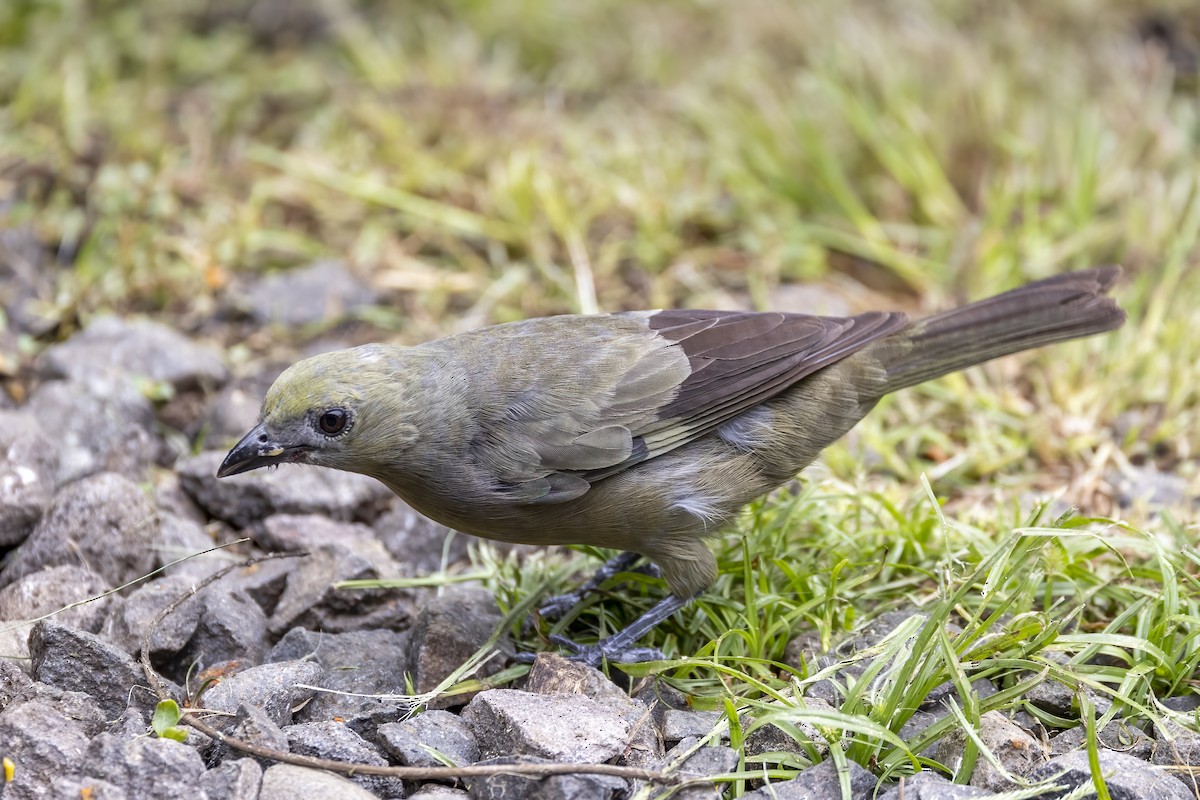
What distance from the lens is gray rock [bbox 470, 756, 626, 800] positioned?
291 cm

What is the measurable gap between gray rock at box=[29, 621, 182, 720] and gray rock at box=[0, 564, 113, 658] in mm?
364

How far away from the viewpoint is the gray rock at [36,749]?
2857mm

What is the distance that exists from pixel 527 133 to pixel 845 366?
3.56 metres

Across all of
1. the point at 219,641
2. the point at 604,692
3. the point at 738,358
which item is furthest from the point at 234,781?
the point at 738,358

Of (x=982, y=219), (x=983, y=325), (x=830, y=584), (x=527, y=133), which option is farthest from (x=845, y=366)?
(x=527, y=133)

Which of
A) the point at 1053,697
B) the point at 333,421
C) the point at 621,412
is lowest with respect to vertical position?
the point at 1053,697

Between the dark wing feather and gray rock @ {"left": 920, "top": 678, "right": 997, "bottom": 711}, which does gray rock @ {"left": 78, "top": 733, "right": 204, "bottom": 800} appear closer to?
the dark wing feather

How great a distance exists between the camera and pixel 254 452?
370 centimetres

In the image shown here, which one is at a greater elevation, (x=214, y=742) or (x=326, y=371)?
(x=326, y=371)

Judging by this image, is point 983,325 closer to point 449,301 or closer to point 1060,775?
point 1060,775

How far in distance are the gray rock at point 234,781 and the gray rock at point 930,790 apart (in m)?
1.55

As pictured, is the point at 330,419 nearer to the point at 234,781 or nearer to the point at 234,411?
the point at 234,781

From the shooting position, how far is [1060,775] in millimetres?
2984

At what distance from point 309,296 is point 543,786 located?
365 centimetres
